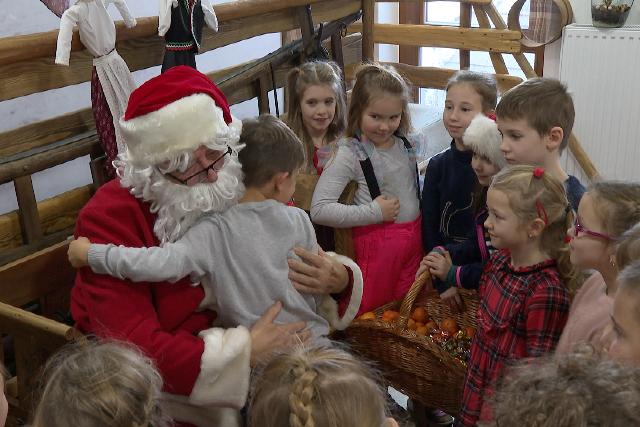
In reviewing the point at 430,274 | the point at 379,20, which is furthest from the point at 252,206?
the point at 379,20

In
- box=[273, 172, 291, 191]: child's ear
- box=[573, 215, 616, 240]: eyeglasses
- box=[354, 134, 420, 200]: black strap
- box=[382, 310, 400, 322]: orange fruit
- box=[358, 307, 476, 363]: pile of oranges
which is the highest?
box=[273, 172, 291, 191]: child's ear

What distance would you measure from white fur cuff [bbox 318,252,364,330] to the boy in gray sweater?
0.11 metres

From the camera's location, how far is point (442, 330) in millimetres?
2600

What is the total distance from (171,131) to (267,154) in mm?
245

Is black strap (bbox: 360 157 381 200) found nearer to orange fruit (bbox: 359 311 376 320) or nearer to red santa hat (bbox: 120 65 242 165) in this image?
orange fruit (bbox: 359 311 376 320)

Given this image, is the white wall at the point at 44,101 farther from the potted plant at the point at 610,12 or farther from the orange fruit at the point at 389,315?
the orange fruit at the point at 389,315

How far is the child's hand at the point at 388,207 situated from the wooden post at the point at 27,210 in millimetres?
1131

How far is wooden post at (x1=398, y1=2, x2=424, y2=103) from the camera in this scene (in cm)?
670

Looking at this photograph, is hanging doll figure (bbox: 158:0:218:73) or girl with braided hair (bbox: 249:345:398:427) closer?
girl with braided hair (bbox: 249:345:398:427)

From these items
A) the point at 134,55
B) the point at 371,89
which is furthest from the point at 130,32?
the point at 371,89

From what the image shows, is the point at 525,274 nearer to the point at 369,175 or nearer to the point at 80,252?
the point at 369,175

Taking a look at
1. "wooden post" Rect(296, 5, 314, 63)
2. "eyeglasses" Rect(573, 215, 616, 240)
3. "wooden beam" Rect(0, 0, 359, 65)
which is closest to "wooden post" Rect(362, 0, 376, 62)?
"wooden beam" Rect(0, 0, 359, 65)

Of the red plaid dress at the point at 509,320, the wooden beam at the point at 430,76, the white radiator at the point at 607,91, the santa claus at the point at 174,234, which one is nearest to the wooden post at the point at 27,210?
the santa claus at the point at 174,234

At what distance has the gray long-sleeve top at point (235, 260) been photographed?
1.76 metres
